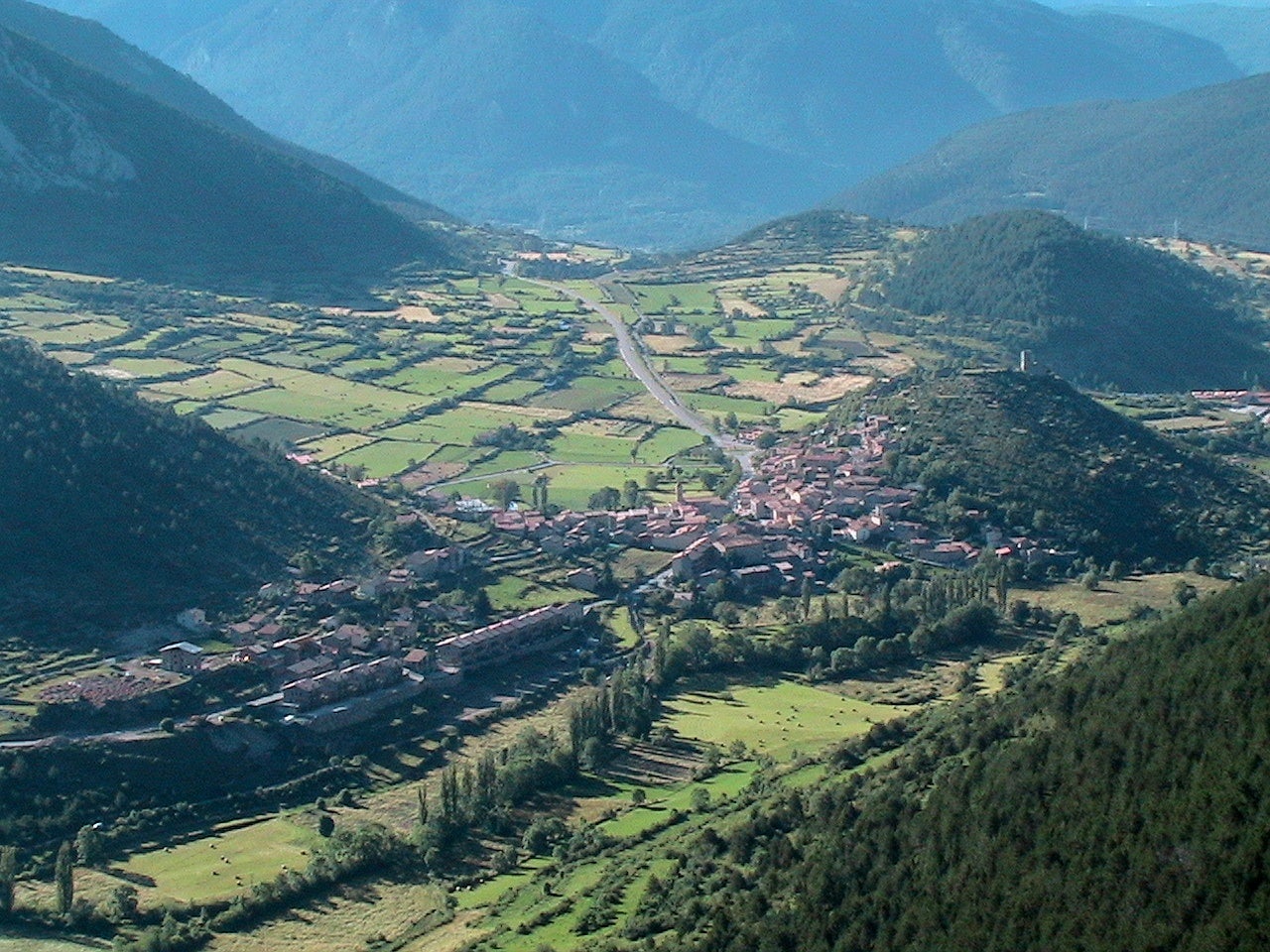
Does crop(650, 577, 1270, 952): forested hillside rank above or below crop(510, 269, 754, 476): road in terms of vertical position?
below

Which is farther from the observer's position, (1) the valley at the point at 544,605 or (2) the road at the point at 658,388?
(2) the road at the point at 658,388

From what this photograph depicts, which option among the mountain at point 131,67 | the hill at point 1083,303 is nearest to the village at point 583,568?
the hill at point 1083,303

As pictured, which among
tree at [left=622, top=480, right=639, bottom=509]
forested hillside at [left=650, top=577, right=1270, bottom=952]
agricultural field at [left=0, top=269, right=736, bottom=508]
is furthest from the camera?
agricultural field at [left=0, top=269, right=736, bottom=508]

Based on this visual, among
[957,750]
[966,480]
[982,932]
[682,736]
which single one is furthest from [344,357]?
[982,932]

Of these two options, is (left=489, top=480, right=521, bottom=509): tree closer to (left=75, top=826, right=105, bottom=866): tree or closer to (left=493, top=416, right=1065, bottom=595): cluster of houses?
(left=493, top=416, right=1065, bottom=595): cluster of houses

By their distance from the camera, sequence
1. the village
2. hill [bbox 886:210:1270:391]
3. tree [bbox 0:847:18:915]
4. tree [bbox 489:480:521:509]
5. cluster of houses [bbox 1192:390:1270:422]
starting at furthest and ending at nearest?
hill [bbox 886:210:1270:391], cluster of houses [bbox 1192:390:1270:422], tree [bbox 489:480:521:509], the village, tree [bbox 0:847:18:915]

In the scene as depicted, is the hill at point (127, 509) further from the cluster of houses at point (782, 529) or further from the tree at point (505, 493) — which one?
the cluster of houses at point (782, 529)

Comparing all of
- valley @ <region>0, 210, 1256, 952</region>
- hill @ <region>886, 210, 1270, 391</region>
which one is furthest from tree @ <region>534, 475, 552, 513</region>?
hill @ <region>886, 210, 1270, 391</region>

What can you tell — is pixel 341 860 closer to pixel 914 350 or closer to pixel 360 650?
pixel 360 650
